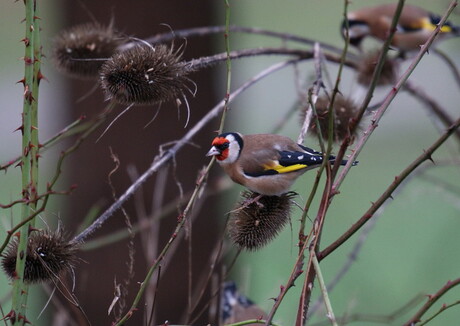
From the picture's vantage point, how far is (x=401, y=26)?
4.44 meters

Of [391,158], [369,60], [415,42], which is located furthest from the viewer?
[391,158]

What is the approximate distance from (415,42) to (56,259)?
9.98 feet

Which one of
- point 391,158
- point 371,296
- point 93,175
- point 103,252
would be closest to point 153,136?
point 93,175

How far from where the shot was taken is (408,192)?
25.0 ft

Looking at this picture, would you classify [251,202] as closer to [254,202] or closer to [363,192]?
[254,202]

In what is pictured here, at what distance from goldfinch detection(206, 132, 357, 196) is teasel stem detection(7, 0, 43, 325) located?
24.4 inches

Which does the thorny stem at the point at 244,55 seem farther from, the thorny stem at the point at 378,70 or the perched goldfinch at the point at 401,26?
the perched goldfinch at the point at 401,26

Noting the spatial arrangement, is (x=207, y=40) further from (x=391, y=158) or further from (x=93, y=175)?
(x=391, y=158)

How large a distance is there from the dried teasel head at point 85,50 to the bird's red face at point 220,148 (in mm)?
431

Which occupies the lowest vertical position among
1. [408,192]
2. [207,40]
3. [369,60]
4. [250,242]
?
[250,242]

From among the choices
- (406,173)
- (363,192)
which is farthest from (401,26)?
(363,192)

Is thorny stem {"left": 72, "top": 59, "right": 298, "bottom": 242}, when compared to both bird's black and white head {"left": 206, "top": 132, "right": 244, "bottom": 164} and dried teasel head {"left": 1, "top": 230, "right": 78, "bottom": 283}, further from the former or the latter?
bird's black and white head {"left": 206, "top": 132, "right": 244, "bottom": 164}

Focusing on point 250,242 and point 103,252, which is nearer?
point 250,242

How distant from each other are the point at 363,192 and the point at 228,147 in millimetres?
6102
